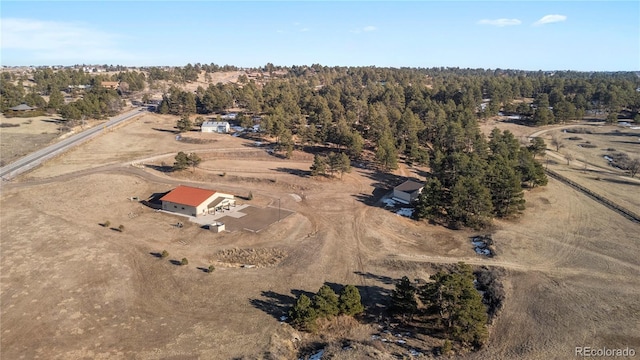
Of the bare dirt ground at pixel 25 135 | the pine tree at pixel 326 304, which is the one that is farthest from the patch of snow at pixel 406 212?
the bare dirt ground at pixel 25 135

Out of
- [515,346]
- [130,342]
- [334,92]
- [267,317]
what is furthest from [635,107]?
[130,342]

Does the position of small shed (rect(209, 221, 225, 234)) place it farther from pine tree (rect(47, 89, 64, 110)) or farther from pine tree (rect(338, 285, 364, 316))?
pine tree (rect(47, 89, 64, 110))

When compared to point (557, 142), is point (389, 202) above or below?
below

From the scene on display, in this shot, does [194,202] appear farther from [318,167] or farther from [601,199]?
[601,199]

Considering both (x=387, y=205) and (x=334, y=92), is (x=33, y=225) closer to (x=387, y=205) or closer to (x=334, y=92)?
(x=387, y=205)

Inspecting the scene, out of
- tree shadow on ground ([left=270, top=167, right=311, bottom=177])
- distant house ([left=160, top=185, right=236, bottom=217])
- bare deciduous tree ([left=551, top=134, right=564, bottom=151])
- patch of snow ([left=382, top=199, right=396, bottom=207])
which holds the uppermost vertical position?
bare deciduous tree ([left=551, top=134, right=564, bottom=151])

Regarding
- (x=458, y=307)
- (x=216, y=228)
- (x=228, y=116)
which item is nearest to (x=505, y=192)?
(x=458, y=307)

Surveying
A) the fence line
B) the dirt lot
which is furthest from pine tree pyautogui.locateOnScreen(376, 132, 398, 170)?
the fence line

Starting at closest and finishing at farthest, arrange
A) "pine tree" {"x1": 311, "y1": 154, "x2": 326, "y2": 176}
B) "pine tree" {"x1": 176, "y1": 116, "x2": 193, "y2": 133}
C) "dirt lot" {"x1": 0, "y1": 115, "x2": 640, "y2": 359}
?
"dirt lot" {"x1": 0, "y1": 115, "x2": 640, "y2": 359} → "pine tree" {"x1": 311, "y1": 154, "x2": 326, "y2": 176} → "pine tree" {"x1": 176, "y1": 116, "x2": 193, "y2": 133}
